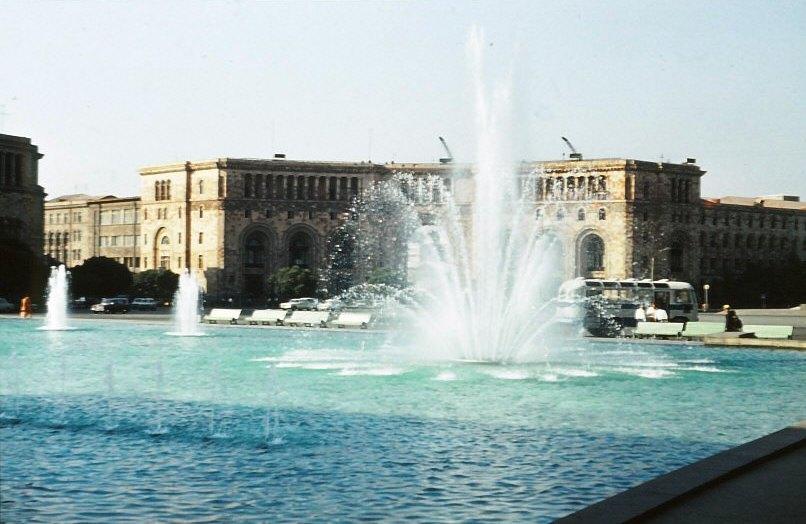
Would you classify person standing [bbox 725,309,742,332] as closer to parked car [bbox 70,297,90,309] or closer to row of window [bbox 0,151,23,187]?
parked car [bbox 70,297,90,309]

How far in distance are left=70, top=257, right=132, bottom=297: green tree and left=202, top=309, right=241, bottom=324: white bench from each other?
4136cm

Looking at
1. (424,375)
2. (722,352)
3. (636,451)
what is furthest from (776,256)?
(636,451)

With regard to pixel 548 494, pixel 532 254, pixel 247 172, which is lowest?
pixel 548 494

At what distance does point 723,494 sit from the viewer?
33.3 ft

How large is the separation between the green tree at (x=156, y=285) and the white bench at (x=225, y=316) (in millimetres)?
47820

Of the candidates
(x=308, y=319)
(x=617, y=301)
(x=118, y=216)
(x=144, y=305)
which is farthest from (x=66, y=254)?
(x=617, y=301)

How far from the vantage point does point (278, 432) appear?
50.5 feet

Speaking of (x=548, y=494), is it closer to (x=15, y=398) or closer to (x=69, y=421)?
(x=69, y=421)

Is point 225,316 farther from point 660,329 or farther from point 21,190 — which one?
point 21,190

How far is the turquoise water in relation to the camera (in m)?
11.0

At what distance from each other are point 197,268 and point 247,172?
10.1 m

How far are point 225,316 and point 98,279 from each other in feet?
141

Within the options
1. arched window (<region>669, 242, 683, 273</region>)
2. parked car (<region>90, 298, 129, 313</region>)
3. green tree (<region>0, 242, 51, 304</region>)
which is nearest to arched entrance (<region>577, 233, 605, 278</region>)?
arched window (<region>669, 242, 683, 273</region>)

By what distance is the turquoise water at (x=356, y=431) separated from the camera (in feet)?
36.0
